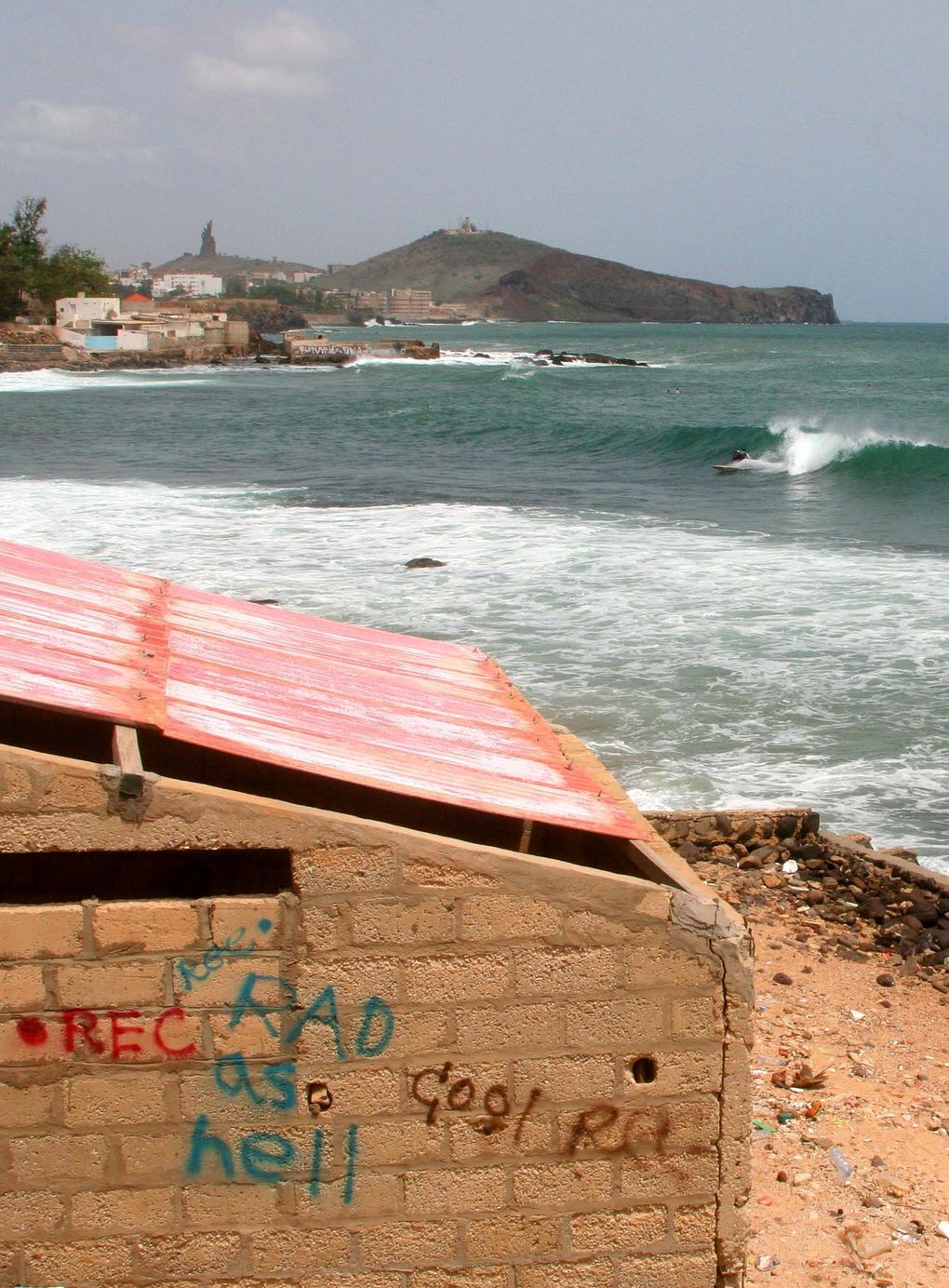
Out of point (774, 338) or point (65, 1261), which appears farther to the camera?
point (774, 338)

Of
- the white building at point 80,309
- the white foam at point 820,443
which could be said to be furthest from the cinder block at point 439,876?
the white building at point 80,309

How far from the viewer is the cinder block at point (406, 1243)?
4305 mm

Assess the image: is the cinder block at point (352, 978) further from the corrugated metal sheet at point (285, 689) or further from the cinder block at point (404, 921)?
the corrugated metal sheet at point (285, 689)

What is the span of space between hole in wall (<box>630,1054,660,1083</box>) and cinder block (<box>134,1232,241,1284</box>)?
134 cm

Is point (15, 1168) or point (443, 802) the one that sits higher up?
point (443, 802)

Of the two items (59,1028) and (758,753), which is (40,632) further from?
(758,753)

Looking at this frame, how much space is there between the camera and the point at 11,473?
32.0m

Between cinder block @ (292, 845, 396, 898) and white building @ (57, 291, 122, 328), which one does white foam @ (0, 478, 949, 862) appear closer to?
cinder block @ (292, 845, 396, 898)

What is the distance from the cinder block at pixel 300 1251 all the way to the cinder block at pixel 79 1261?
1.35ft

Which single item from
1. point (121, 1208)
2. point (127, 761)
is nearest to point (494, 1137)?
point (121, 1208)

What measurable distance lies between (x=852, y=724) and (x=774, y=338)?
150626mm

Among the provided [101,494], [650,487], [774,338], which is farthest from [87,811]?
[774,338]

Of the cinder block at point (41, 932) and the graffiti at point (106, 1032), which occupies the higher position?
the cinder block at point (41, 932)

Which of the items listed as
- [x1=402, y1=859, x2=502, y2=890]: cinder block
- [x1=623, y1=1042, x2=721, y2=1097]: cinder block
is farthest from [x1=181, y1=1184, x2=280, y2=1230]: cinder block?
[x1=623, y1=1042, x2=721, y2=1097]: cinder block
